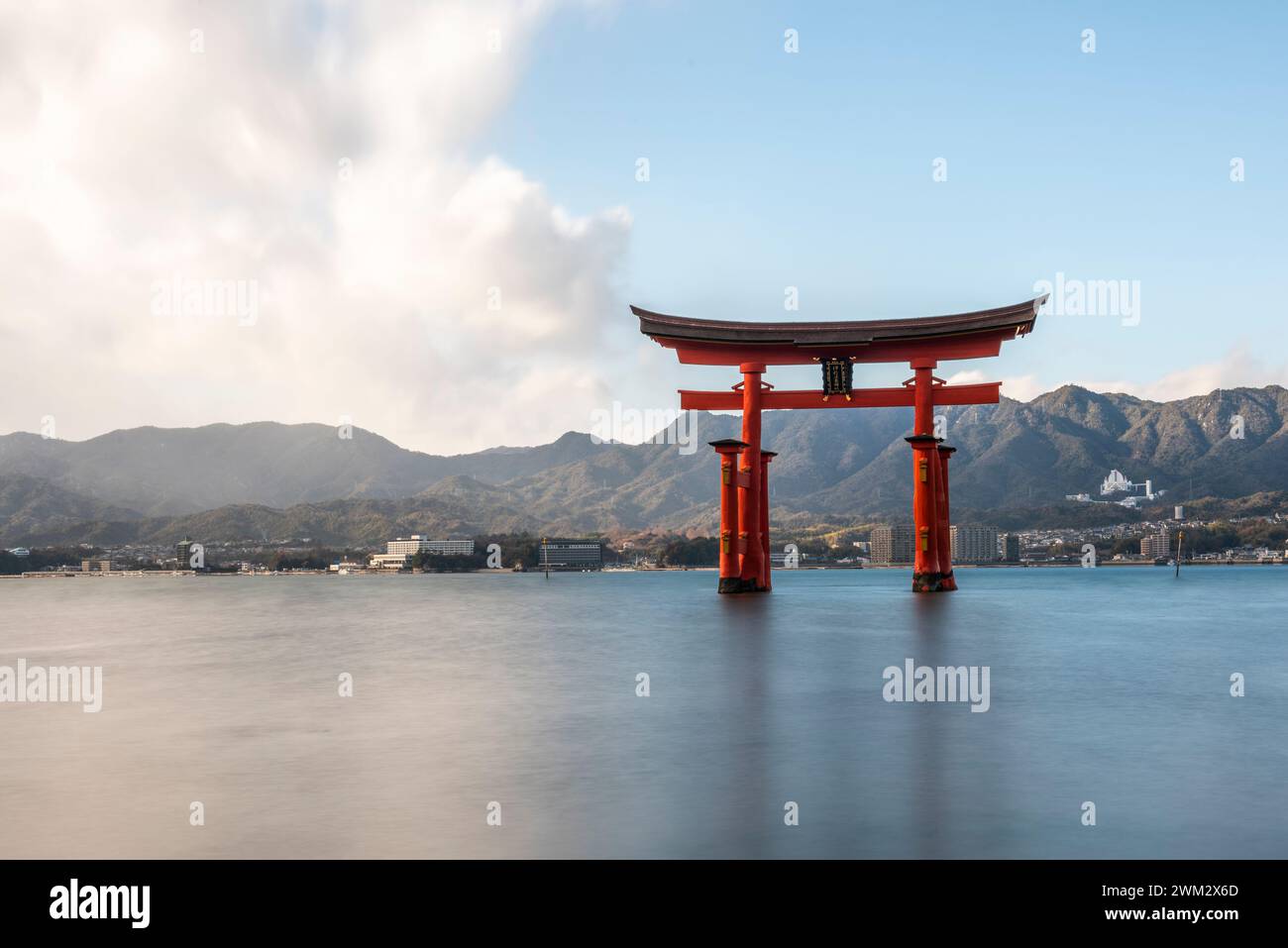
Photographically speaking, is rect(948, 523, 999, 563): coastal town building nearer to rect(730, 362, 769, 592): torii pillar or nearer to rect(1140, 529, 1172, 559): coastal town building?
rect(1140, 529, 1172, 559): coastal town building

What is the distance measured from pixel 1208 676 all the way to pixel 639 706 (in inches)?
537

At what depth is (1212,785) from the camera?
11.0 meters

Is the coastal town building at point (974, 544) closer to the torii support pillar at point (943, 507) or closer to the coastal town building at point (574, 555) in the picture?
the coastal town building at point (574, 555)

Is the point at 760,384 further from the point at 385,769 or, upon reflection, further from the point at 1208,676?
the point at 385,769

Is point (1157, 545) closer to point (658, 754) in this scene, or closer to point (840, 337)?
point (840, 337)

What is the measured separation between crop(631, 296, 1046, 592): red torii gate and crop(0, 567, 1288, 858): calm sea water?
10.0 metres

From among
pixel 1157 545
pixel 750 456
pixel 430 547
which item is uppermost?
pixel 750 456

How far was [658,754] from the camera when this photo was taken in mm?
13055

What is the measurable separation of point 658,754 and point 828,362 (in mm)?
28601

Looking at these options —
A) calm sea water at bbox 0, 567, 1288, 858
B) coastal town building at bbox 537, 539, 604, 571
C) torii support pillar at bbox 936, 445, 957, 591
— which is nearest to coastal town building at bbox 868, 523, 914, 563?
coastal town building at bbox 537, 539, 604, 571

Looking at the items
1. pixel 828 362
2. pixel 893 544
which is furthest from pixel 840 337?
pixel 893 544

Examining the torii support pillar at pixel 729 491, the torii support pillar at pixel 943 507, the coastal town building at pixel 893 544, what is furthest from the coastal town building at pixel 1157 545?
the torii support pillar at pixel 729 491

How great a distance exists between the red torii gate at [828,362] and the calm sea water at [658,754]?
10032mm

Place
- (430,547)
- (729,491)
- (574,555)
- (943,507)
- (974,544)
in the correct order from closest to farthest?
(729,491) < (943,507) < (974,544) < (574,555) < (430,547)
